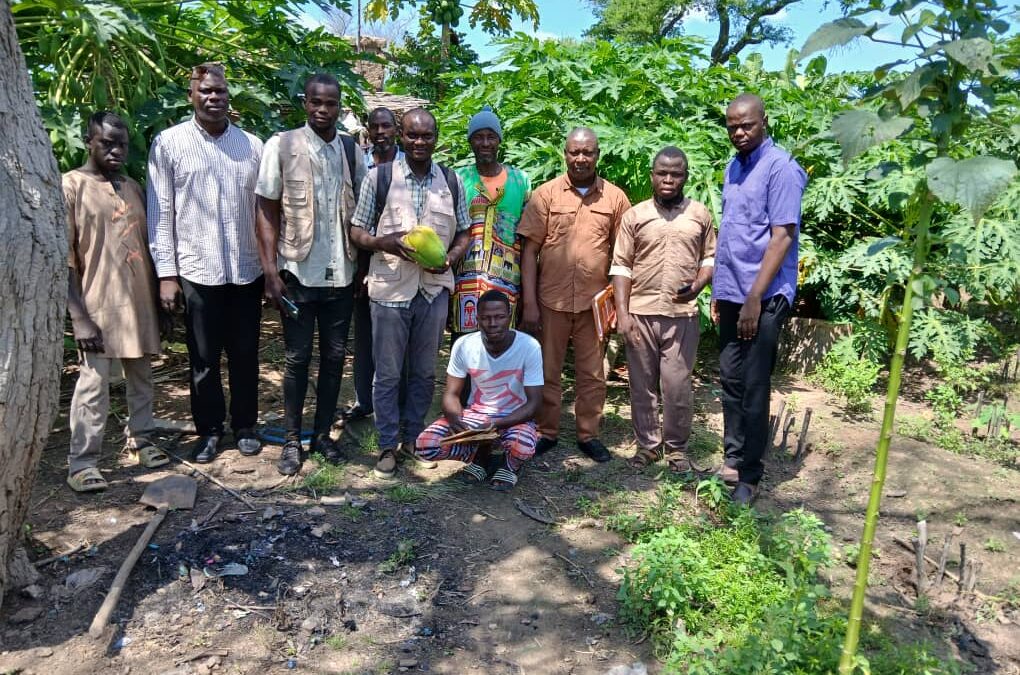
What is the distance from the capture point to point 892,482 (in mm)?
4223

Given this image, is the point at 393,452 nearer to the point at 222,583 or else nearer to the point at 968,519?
the point at 222,583

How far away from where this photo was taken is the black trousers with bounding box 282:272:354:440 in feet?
12.6

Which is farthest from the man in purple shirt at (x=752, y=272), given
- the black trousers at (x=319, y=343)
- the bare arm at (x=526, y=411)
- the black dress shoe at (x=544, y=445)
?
the black trousers at (x=319, y=343)

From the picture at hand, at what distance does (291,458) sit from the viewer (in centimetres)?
398

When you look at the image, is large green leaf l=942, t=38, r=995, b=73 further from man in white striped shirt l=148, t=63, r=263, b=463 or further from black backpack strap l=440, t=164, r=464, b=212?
man in white striped shirt l=148, t=63, r=263, b=463

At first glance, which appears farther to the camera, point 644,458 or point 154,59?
point 154,59

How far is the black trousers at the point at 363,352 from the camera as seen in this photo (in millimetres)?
4312

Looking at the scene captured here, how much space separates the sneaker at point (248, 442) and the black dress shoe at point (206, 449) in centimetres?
12

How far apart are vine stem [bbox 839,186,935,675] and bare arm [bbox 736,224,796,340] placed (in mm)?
1375

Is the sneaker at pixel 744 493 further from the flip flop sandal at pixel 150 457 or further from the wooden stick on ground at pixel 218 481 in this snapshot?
the flip flop sandal at pixel 150 457

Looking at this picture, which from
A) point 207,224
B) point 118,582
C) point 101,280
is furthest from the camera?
point 207,224

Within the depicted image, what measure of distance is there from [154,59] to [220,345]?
2121 millimetres

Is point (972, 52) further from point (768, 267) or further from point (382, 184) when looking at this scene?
point (382, 184)

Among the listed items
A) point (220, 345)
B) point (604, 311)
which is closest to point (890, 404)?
point (604, 311)
